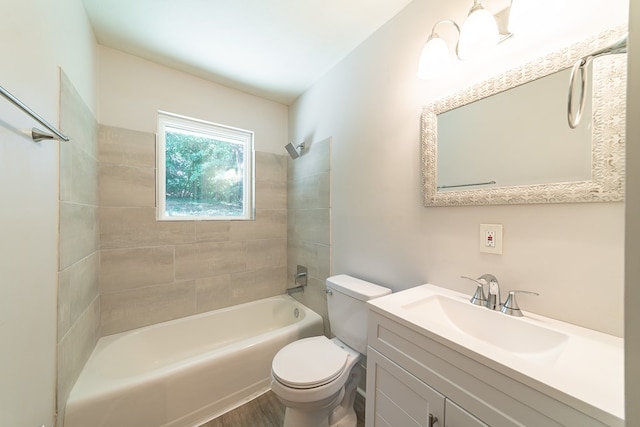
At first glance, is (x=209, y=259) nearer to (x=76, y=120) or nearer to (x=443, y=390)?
(x=76, y=120)

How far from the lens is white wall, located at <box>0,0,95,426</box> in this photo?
695 mm

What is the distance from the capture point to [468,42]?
96 cm

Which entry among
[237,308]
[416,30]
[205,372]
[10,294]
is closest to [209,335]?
[237,308]

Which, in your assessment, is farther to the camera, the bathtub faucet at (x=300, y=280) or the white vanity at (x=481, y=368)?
the bathtub faucet at (x=300, y=280)

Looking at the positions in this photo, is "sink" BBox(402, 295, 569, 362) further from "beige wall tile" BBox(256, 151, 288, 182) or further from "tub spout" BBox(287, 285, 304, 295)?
"beige wall tile" BBox(256, 151, 288, 182)

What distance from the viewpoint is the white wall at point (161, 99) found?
167 centimetres

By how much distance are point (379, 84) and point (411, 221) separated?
928 mm

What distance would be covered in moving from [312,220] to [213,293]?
1.14 meters

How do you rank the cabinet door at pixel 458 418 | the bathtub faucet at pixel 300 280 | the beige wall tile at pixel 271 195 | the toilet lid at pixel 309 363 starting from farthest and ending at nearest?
the beige wall tile at pixel 271 195, the bathtub faucet at pixel 300 280, the toilet lid at pixel 309 363, the cabinet door at pixel 458 418

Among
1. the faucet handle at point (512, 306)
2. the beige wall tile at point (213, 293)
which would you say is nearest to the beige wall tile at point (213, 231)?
the beige wall tile at point (213, 293)

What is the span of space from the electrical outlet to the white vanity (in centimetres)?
25

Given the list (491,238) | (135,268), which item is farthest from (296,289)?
(491,238)

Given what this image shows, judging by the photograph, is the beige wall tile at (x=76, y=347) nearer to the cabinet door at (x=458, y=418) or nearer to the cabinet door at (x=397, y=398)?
the cabinet door at (x=397, y=398)

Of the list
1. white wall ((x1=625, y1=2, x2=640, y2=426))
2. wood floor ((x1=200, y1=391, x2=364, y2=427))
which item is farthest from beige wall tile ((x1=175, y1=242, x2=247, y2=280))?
white wall ((x1=625, y1=2, x2=640, y2=426))
